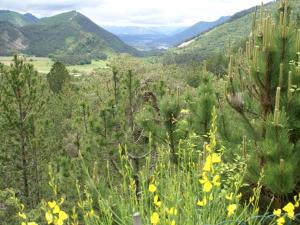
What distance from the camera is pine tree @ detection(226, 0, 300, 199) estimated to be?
400cm

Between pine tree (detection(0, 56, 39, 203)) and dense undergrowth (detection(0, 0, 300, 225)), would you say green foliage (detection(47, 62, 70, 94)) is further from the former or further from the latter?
dense undergrowth (detection(0, 0, 300, 225))

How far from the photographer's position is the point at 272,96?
4652mm

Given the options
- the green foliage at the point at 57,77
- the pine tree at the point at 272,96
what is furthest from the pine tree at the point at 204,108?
the green foliage at the point at 57,77

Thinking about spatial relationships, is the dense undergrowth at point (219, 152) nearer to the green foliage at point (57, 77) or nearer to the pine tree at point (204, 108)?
the pine tree at point (204, 108)

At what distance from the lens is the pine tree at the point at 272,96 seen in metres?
4.00

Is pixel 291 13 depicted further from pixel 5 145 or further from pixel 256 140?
pixel 5 145

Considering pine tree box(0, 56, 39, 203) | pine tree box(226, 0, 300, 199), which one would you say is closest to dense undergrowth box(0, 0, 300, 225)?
pine tree box(226, 0, 300, 199)

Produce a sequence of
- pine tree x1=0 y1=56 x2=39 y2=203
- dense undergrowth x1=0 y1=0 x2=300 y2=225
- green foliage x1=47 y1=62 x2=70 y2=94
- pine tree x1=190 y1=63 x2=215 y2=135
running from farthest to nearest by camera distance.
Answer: green foliage x1=47 y1=62 x2=70 y2=94, pine tree x1=0 y1=56 x2=39 y2=203, pine tree x1=190 y1=63 x2=215 y2=135, dense undergrowth x1=0 y1=0 x2=300 y2=225

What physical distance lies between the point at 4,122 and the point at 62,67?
1341 inches

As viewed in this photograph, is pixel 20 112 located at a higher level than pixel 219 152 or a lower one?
lower

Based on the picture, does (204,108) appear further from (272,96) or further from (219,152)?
(272,96)

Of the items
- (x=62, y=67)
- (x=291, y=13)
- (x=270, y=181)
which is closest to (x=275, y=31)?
(x=291, y=13)

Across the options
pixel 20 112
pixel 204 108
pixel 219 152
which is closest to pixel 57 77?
pixel 20 112

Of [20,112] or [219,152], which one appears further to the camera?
[20,112]
